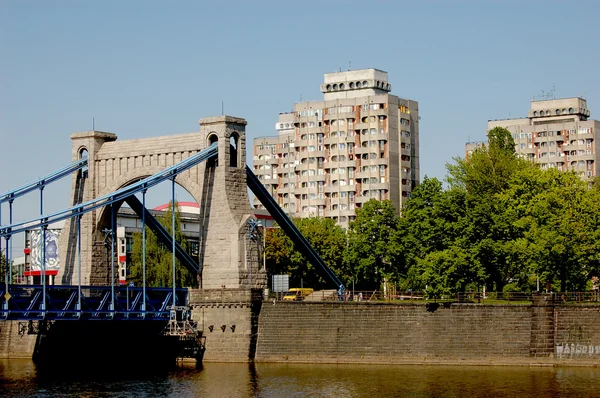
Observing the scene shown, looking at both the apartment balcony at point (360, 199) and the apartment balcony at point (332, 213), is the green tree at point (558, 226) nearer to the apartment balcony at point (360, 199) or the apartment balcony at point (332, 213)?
the apartment balcony at point (360, 199)

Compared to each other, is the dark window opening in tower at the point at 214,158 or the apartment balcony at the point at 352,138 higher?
the apartment balcony at the point at 352,138

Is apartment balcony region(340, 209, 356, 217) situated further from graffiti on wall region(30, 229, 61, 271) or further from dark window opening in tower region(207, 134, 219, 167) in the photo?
dark window opening in tower region(207, 134, 219, 167)

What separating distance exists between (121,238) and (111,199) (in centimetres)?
3662

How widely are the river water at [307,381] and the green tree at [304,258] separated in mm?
45735

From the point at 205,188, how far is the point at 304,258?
42.2 m

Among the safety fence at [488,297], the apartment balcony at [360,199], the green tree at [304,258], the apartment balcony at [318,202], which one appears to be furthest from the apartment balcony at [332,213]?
the safety fence at [488,297]

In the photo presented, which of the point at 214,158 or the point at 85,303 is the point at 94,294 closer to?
the point at 85,303

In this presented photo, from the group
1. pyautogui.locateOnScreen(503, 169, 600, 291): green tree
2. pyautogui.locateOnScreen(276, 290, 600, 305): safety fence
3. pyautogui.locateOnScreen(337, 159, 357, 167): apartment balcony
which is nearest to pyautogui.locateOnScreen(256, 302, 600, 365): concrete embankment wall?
pyautogui.locateOnScreen(276, 290, 600, 305): safety fence

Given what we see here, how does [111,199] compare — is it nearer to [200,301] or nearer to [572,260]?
[200,301]

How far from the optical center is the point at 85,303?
297 feet

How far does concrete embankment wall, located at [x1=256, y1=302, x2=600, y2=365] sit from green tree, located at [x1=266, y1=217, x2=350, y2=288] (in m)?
→ 43.7

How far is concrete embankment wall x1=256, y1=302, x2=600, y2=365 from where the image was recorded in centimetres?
8456

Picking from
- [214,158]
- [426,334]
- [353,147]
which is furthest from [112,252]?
[353,147]

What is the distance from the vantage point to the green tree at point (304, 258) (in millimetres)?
134875
